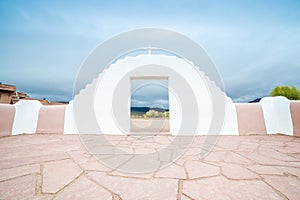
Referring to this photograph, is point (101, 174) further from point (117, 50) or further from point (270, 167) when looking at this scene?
point (117, 50)

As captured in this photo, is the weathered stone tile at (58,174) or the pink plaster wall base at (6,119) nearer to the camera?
the weathered stone tile at (58,174)

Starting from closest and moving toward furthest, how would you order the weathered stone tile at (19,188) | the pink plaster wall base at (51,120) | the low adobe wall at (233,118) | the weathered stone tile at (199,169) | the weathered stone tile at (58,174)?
the weathered stone tile at (19,188), the weathered stone tile at (58,174), the weathered stone tile at (199,169), the low adobe wall at (233,118), the pink plaster wall base at (51,120)

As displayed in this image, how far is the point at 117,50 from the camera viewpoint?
14.1 feet

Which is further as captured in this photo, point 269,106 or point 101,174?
point 269,106

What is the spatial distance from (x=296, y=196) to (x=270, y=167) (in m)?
0.75

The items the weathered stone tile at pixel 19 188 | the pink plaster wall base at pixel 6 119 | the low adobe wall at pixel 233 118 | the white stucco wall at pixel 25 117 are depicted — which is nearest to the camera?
the weathered stone tile at pixel 19 188

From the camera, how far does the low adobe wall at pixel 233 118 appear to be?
4301 mm

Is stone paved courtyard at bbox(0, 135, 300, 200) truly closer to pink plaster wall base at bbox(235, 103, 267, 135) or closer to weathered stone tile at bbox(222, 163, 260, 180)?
weathered stone tile at bbox(222, 163, 260, 180)

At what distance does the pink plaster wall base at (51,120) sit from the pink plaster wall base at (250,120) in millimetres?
6065

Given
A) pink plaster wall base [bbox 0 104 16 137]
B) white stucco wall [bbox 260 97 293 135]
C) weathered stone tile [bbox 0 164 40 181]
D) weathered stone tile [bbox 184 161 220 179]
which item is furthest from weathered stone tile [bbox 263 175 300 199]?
pink plaster wall base [bbox 0 104 16 137]

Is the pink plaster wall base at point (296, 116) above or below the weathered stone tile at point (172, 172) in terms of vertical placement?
above

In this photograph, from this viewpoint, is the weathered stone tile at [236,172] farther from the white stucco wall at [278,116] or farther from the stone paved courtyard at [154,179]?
the white stucco wall at [278,116]

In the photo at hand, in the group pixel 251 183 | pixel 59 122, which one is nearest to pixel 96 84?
pixel 59 122

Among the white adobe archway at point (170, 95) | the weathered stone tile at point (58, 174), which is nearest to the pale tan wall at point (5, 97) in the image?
the white adobe archway at point (170, 95)
